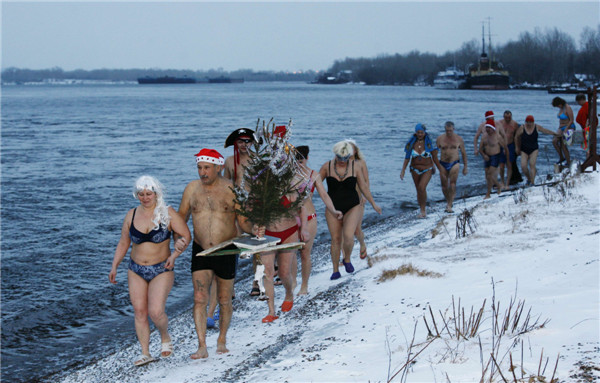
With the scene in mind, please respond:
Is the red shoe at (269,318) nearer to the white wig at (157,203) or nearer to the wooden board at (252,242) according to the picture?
the wooden board at (252,242)

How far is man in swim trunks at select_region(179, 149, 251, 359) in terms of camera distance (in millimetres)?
5684

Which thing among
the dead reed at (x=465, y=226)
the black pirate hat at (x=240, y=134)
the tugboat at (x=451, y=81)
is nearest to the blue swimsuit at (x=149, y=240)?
the black pirate hat at (x=240, y=134)

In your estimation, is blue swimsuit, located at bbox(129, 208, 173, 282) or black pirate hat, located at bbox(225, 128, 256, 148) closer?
blue swimsuit, located at bbox(129, 208, 173, 282)

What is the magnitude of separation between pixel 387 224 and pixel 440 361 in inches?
334

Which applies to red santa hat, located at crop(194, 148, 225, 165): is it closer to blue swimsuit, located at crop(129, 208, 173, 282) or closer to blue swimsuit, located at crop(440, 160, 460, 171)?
blue swimsuit, located at crop(129, 208, 173, 282)

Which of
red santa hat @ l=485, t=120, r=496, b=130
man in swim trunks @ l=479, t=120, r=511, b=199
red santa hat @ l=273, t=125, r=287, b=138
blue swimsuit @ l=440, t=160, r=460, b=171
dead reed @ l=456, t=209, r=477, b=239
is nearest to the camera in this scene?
red santa hat @ l=273, t=125, r=287, b=138

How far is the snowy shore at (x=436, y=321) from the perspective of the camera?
4.39 metres

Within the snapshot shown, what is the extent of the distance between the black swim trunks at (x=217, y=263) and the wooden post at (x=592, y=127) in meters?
9.70

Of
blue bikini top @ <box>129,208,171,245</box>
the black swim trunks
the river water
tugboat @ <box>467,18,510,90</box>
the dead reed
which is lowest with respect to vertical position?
the river water

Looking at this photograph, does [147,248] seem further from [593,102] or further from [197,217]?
[593,102]

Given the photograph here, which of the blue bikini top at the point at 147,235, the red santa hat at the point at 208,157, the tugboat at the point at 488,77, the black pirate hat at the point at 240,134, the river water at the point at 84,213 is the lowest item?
the river water at the point at 84,213

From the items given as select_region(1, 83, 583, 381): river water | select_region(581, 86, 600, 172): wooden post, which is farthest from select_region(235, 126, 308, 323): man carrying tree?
select_region(581, 86, 600, 172): wooden post

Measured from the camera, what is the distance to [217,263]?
5.74 metres

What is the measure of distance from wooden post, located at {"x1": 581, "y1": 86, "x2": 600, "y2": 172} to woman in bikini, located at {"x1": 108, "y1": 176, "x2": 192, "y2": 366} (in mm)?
10089
